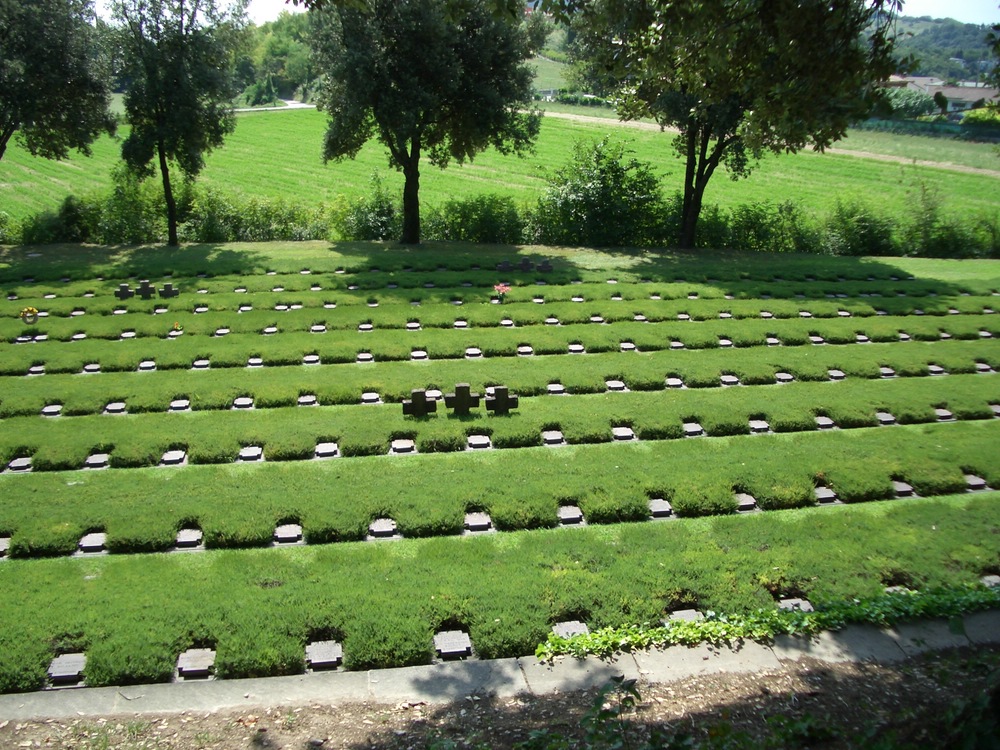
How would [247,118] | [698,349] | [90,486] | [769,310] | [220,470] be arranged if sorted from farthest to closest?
[247,118] → [769,310] → [698,349] → [220,470] → [90,486]

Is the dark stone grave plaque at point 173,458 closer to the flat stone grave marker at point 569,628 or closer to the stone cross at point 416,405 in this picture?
the stone cross at point 416,405

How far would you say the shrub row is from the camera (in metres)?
5.29

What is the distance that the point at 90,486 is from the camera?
7.85 meters

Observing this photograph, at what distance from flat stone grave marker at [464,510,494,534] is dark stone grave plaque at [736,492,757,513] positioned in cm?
249

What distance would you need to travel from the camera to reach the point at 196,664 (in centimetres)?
514

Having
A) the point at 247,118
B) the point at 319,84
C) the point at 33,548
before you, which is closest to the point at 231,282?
the point at 319,84

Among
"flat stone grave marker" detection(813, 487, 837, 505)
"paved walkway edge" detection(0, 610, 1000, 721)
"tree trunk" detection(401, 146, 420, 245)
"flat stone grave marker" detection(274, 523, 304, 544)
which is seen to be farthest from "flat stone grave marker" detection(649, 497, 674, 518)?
"tree trunk" detection(401, 146, 420, 245)

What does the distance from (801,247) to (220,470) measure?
2083 cm

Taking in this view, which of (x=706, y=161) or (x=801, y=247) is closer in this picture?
(x=706, y=161)

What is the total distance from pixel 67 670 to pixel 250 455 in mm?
3863

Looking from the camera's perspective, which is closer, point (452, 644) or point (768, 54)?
point (452, 644)

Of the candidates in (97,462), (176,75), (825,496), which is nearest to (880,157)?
(176,75)

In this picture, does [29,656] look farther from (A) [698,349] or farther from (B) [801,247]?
(B) [801,247]

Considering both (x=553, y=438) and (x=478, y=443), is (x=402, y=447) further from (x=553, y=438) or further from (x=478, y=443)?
(x=553, y=438)
